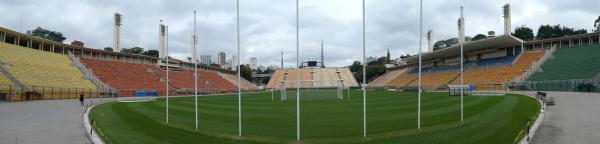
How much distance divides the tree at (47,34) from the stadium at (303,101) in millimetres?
53296

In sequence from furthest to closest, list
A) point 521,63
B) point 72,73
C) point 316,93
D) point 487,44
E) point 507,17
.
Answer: point 507,17 < point 487,44 < point 521,63 < point 316,93 < point 72,73

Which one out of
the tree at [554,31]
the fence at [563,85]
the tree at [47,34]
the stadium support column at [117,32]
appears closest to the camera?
the fence at [563,85]

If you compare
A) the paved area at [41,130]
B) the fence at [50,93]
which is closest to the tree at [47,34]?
the fence at [50,93]

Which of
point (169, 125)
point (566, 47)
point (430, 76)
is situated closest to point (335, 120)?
point (169, 125)

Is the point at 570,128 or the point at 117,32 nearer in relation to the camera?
the point at 570,128

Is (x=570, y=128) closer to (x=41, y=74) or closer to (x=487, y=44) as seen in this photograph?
(x=41, y=74)

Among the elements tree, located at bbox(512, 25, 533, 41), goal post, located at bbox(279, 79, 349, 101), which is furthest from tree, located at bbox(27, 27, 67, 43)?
tree, located at bbox(512, 25, 533, 41)

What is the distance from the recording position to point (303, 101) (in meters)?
37.2

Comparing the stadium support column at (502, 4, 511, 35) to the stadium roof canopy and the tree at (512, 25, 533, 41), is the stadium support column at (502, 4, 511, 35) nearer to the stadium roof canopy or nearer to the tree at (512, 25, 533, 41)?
the stadium roof canopy

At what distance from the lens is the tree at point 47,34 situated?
122 metres

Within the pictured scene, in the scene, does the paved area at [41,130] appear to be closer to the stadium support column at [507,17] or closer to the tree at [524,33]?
the stadium support column at [507,17]

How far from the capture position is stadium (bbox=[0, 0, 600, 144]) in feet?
49.0

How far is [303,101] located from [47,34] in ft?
385

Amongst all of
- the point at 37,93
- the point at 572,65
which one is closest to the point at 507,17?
the point at 572,65
